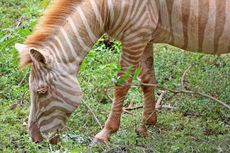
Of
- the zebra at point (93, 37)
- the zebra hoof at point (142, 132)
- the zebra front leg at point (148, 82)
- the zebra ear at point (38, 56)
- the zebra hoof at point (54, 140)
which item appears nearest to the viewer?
the zebra ear at point (38, 56)

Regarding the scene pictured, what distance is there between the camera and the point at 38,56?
5191 mm

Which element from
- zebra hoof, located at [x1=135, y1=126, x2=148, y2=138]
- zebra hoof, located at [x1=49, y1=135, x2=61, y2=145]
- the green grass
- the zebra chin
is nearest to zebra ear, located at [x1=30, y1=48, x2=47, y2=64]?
the zebra chin

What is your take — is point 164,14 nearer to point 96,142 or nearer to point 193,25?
point 193,25

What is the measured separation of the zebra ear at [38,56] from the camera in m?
5.13

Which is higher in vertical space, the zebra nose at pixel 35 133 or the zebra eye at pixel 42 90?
the zebra eye at pixel 42 90

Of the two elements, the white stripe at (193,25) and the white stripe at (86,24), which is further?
the white stripe at (193,25)

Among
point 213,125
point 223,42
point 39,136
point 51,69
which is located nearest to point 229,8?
point 223,42

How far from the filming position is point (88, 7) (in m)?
5.54

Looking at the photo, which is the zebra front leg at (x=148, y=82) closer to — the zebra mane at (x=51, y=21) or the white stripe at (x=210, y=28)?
the white stripe at (x=210, y=28)

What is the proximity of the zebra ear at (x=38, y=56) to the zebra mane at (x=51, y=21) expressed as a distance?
23cm

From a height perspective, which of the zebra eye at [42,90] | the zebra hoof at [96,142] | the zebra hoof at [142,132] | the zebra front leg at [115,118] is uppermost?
the zebra eye at [42,90]

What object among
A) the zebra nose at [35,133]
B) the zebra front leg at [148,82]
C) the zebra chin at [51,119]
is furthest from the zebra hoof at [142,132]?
the zebra nose at [35,133]

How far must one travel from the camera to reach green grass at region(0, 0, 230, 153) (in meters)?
5.69

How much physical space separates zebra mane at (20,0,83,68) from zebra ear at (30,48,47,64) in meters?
0.23
